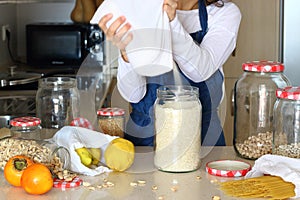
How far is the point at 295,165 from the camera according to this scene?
123 centimetres

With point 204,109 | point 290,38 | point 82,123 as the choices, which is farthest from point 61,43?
point 82,123

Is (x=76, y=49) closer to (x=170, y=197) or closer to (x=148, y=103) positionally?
(x=148, y=103)

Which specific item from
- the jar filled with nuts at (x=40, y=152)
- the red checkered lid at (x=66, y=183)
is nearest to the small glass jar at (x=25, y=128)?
the jar filled with nuts at (x=40, y=152)

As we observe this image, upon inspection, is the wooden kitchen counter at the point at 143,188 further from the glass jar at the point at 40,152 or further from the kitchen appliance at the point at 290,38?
the kitchen appliance at the point at 290,38

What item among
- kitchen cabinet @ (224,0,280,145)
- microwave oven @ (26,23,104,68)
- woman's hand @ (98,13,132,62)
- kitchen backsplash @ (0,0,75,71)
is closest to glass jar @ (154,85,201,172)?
woman's hand @ (98,13,132,62)

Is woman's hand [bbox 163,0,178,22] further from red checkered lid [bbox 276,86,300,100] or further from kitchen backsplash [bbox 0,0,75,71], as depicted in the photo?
kitchen backsplash [bbox 0,0,75,71]

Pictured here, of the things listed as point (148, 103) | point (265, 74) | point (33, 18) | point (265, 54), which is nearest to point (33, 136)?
point (148, 103)

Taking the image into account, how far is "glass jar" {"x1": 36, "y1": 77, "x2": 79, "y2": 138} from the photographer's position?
1.55 meters

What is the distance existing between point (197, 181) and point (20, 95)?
68.0 inches

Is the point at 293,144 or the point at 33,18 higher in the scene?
the point at 33,18

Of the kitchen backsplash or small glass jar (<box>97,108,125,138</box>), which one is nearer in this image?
small glass jar (<box>97,108,125,138</box>)

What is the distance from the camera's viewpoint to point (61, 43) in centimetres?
315

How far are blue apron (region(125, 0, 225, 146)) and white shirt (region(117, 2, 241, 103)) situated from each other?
0.03 metres

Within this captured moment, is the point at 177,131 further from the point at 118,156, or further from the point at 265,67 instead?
the point at 265,67
